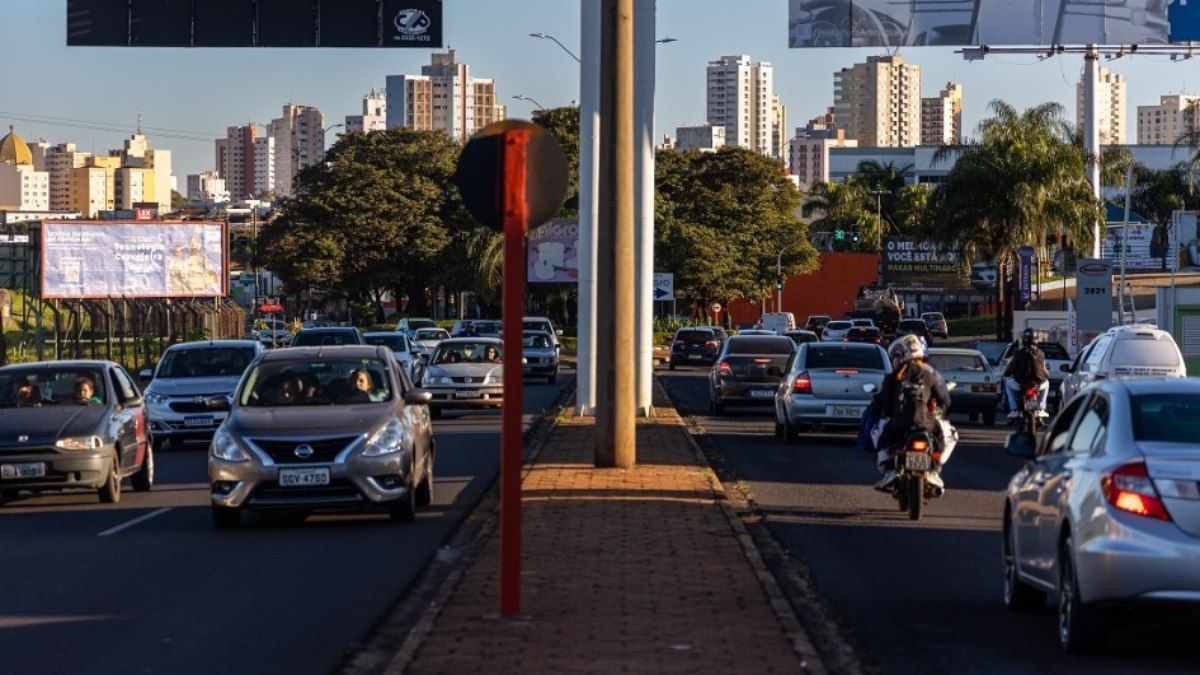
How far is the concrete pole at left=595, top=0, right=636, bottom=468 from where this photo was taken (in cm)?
2028

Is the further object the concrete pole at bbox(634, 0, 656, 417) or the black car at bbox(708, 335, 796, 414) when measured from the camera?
the black car at bbox(708, 335, 796, 414)

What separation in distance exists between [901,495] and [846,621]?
6273 millimetres

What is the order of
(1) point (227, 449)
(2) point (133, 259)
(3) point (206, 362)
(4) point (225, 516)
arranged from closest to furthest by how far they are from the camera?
(1) point (227, 449) < (4) point (225, 516) < (3) point (206, 362) < (2) point (133, 259)

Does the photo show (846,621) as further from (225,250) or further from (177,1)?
(225,250)

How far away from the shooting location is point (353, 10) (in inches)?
1244

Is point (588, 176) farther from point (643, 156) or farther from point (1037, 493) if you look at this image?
point (1037, 493)

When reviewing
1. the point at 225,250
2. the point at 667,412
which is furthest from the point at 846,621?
the point at 225,250

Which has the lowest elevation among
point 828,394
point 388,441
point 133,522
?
point 133,522

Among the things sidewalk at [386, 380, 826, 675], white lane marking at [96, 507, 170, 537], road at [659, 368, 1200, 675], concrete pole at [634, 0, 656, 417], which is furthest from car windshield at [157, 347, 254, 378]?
sidewalk at [386, 380, 826, 675]

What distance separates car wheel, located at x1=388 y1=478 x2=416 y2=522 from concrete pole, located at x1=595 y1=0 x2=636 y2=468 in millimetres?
4198

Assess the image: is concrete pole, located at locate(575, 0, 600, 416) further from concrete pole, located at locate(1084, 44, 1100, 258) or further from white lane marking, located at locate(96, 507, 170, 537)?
concrete pole, located at locate(1084, 44, 1100, 258)

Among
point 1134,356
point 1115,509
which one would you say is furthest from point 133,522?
point 1134,356

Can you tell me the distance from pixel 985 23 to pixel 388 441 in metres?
30.6

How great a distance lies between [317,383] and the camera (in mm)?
17391
